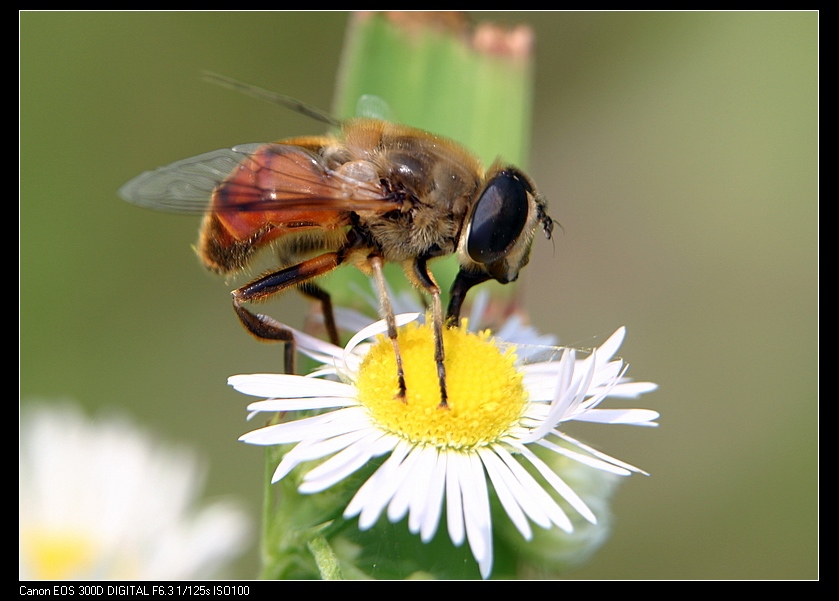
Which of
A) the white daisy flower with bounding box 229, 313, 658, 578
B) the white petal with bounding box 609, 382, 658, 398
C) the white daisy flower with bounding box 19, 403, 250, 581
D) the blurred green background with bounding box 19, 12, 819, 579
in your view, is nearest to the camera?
the white daisy flower with bounding box 229, 313, 658, 578

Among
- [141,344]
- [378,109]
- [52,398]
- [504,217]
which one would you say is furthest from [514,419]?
[141,344]

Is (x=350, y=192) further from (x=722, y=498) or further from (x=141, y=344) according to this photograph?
(x=722, y=498)

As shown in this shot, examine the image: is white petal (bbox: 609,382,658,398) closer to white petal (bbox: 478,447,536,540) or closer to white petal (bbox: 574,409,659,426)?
white petal (bbox: 574,409,659,426)

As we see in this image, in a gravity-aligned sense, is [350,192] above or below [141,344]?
above

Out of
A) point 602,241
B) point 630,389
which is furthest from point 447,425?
point 602,241

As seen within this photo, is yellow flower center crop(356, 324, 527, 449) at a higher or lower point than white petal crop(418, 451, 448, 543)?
higher

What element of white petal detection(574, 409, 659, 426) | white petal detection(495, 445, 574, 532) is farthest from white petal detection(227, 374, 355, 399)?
white petal detection(574, 409, 659, 426)
